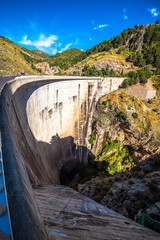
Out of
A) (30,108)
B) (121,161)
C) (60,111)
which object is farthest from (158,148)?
(30,108)

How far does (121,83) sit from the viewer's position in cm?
3203

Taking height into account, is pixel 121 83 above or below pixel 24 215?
above

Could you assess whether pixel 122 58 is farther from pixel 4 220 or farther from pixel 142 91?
pixel 4 220

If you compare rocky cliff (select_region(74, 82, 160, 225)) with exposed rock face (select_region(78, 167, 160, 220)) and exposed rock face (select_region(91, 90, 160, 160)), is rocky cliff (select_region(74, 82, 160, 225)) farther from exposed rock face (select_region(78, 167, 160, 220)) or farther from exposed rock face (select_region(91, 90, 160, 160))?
exposed rock face (select_region(78, 167, 160, 220))

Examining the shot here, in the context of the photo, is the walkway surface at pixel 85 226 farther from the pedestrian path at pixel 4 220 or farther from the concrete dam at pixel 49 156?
the pedestrian path at pixel 4 220

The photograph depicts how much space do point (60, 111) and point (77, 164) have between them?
1430 cm

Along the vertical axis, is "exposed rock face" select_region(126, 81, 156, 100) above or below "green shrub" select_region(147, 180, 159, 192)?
above

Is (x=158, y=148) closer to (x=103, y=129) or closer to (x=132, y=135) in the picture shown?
(x=132, y=135)

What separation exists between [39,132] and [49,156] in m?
4.38

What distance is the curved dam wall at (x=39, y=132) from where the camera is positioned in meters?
1.65

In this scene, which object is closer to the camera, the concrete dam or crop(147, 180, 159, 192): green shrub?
the concrete dam

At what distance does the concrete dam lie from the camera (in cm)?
180

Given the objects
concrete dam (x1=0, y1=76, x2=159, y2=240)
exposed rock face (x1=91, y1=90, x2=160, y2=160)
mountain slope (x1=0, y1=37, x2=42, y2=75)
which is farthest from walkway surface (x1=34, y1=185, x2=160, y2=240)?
mountain slope (x1=0, y1=37, x2=42, y2=75)

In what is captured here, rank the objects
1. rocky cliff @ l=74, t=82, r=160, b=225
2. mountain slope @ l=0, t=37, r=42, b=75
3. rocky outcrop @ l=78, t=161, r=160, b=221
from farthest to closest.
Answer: mountain slope @ l=0, t=37, r=42, b=75 → rocky cliff @ l=74, t=82, r=160, b=225 → rocky outcrop @ l=78, t=161, r=160, b=221
